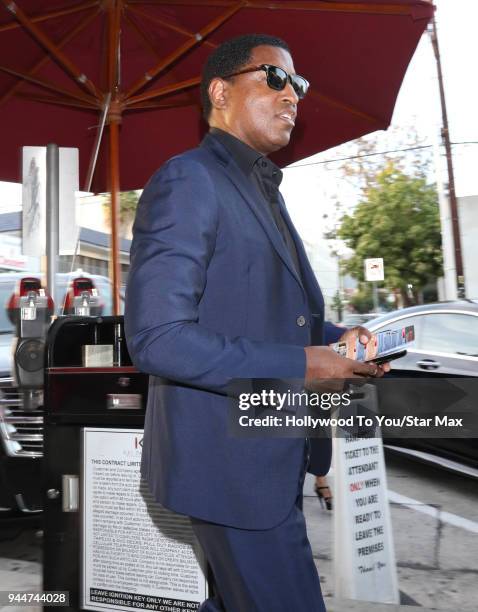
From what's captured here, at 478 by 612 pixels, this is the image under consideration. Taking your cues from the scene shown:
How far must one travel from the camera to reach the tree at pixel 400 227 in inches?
1029

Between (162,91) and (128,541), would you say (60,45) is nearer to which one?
(162,91)

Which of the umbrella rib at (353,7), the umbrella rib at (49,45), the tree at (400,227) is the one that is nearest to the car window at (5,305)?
the umbrella rib at (49,45)

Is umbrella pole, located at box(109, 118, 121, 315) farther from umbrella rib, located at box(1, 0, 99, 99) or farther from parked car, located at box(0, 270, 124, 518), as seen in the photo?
parked car, located at box(0, 270, 124, 518)

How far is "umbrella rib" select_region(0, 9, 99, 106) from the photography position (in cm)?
461

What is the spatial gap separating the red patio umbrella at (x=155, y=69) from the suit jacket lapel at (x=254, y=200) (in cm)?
283

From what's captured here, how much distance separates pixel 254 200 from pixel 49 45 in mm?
3366

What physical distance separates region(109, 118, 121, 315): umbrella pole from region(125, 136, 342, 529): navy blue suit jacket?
314 cm

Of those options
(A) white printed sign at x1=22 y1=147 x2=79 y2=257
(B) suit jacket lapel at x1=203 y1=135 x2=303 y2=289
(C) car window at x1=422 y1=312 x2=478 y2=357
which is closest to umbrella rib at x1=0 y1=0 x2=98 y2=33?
(A) white printed sign at x1=22 y1=147 x2=79 y2=257

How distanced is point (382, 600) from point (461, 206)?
20.3 meters

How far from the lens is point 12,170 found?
5.47 m

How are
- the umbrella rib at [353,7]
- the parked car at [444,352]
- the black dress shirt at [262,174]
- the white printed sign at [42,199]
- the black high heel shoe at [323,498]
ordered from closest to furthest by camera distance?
1. the black dress shirt at [262,174]
2. the umbrella rib at [353,7]
3. the white printed sign at [42,199]
4. the black high heel shoe at [323,498]
5. the parked car at [444,352]

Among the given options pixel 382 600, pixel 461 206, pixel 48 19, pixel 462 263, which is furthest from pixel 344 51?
pixel 461 206

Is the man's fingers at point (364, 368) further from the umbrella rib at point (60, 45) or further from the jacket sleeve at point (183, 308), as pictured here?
the umbrella rib at point (60, 45)

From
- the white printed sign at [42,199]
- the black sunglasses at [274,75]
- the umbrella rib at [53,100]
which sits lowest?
the black sunglasses at [274,75]
